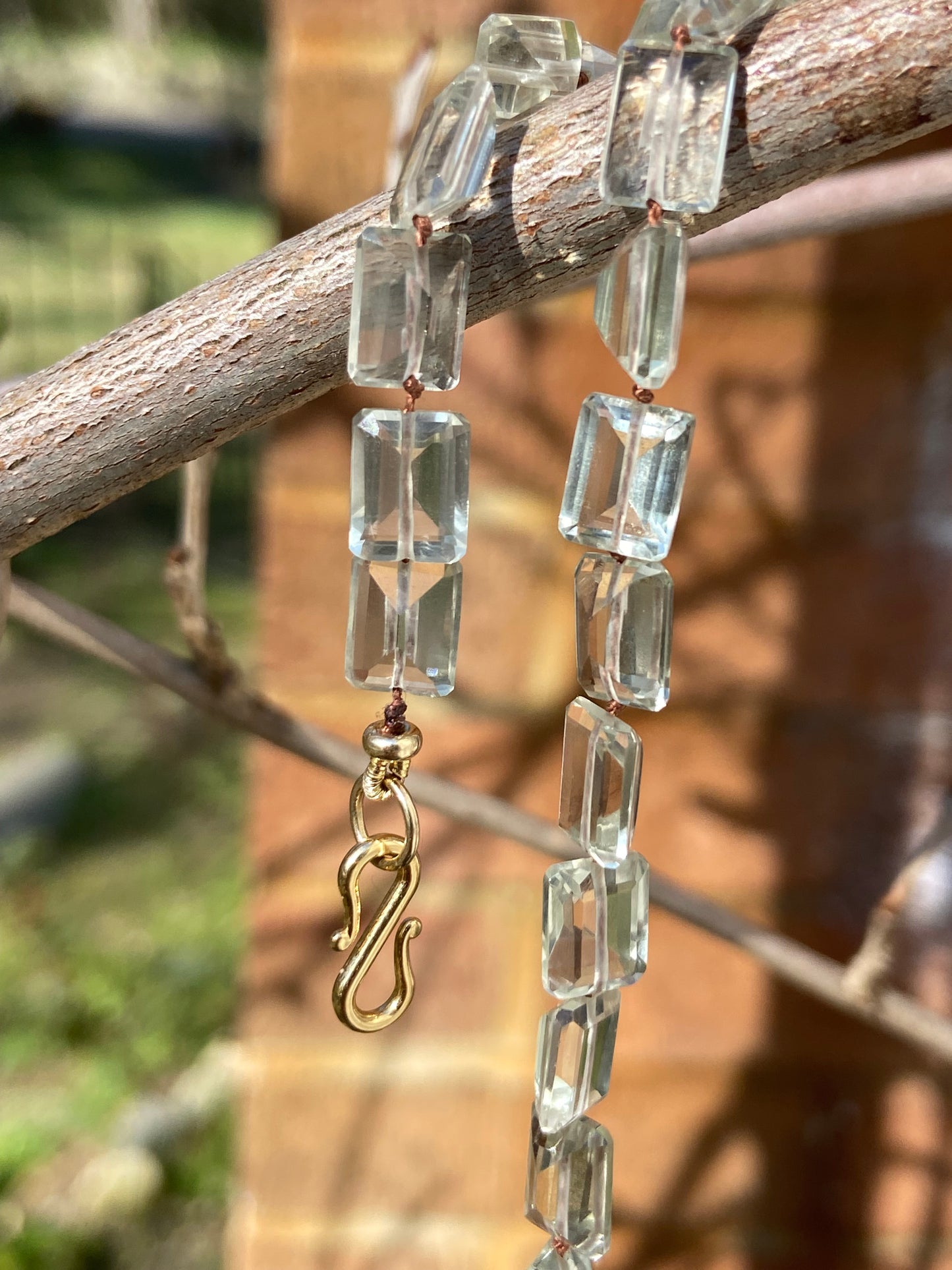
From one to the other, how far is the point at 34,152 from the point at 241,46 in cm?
121

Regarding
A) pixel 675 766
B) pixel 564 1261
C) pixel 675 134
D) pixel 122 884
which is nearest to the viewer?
pixel 675 134

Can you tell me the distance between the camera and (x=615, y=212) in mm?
268

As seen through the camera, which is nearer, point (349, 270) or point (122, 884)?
point (349, 270)

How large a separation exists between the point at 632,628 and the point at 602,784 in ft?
0.16

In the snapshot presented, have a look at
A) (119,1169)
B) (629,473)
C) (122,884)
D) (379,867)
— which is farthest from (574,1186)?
(122,884)

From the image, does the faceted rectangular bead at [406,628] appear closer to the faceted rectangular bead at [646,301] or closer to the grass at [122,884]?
the faceted rectangular bead at [646,301]

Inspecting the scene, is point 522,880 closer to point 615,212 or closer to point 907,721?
point 907,721

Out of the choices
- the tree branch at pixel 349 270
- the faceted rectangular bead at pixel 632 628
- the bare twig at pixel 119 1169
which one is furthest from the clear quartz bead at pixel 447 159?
the bare twig at pixel 119 1169

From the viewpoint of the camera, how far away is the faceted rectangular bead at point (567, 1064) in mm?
342

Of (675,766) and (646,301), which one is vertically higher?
(646,301)

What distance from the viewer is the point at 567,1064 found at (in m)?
0.34

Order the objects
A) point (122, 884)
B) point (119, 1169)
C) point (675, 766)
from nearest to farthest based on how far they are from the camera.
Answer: point (675, 766) < point (119, 1169) < point (122, 884)

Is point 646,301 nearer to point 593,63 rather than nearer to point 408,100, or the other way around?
point 593,63

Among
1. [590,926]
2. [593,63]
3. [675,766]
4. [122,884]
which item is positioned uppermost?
[593,63]
